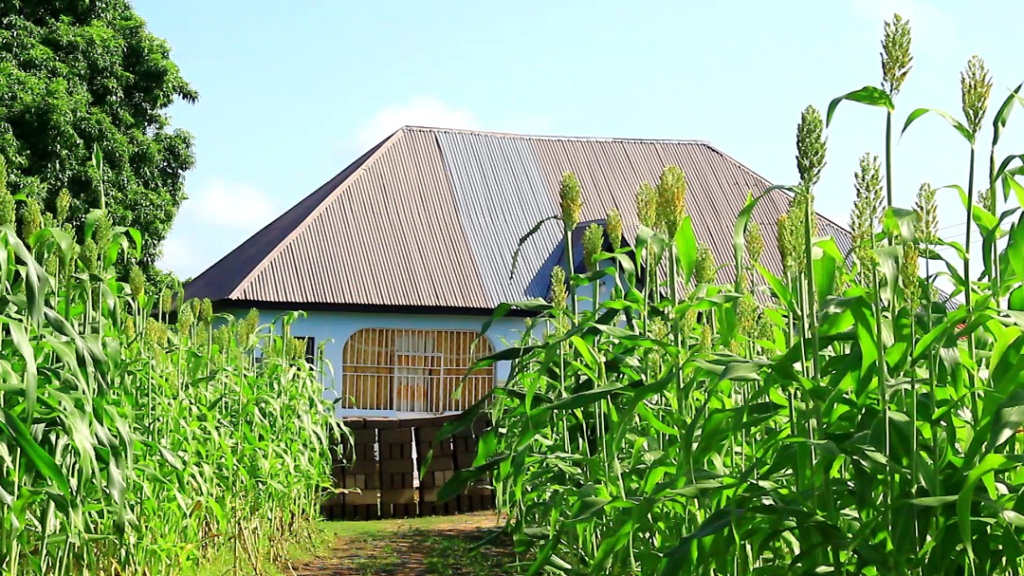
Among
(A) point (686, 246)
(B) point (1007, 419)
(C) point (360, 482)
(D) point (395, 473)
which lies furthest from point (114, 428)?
(D) point (395, 473)

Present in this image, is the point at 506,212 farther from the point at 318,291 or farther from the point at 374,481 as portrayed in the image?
the point at 374,481

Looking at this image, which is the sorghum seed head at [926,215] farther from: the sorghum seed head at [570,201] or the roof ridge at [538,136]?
the roof ridge at [538,136]

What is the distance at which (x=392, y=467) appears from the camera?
11.1m

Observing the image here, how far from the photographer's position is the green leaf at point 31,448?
9.21 ft

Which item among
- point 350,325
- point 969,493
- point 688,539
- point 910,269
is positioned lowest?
point 688,539

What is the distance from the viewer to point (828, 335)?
2.55 meters

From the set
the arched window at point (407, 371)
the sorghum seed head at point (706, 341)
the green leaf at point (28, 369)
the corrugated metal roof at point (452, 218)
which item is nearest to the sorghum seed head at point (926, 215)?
the sorghum seed head at point (706, 341)

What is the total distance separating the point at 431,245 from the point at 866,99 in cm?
2060

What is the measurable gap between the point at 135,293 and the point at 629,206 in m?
20.8

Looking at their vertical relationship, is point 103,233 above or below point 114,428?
above

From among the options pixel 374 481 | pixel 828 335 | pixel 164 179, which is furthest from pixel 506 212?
pixel 828 335

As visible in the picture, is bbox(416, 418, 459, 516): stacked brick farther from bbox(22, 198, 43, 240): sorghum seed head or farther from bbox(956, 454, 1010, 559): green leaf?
bbox(956, 454, 1010, 559): green leaf

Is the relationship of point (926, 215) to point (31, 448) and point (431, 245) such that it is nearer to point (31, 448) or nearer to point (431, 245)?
point (31, 448)

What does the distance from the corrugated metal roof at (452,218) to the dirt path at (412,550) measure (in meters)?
10.5
